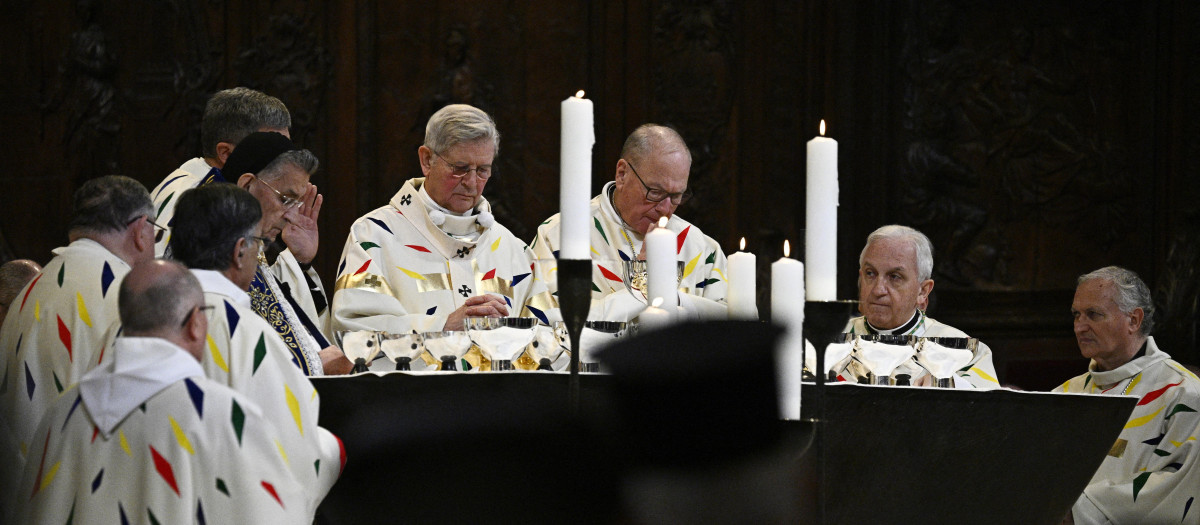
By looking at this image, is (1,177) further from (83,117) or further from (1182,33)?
(1182,33)

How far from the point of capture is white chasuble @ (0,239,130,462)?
3.45m

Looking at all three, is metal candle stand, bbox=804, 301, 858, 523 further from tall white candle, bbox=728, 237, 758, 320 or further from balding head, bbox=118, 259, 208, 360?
balding head, bbox=118, 259, 208, 360

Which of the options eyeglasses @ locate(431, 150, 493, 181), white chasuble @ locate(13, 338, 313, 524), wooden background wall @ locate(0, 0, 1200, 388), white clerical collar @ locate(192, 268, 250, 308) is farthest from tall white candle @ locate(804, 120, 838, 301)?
wooden background wall @ locate(0, 0, 1200, 388)

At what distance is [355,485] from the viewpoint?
2350mm

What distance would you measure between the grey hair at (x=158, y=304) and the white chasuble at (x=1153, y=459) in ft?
11.1

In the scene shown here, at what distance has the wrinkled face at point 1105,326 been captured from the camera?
476 centimetres

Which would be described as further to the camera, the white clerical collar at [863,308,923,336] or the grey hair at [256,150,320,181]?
the white clerical collar at [863,308,923,336]

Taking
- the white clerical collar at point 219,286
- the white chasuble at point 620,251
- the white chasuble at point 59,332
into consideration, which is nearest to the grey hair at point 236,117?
the white chasuble at point 620,251

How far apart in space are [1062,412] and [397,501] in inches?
49.2


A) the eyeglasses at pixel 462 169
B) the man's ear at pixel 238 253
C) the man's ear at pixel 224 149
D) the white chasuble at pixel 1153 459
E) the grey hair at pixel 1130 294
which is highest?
the man's ear at pixel 224 149

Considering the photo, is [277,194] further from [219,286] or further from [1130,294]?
[1130,294]

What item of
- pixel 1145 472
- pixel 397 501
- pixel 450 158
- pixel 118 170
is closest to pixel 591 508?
pixel 397 501

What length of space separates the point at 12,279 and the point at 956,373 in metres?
3.61

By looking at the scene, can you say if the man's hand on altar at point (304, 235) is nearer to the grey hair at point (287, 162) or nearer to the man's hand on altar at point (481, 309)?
the grey hair at point (287, 162)
